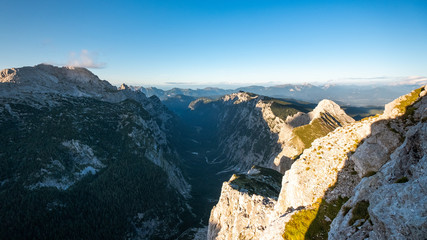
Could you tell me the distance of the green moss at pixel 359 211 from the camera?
21.7 m

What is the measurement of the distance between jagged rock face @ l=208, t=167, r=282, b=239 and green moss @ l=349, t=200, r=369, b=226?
40274 millimetres

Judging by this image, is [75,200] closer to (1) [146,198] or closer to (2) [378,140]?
(1) [146,198]

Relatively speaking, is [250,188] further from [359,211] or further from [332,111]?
[332,111]

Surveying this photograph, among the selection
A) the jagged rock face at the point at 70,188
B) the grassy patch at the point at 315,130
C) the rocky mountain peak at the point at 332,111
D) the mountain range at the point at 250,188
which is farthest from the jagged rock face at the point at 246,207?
the rocky mountain peak at the point at 332,111

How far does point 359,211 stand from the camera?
22.5 m

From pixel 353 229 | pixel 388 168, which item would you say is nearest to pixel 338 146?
pixel 388 168

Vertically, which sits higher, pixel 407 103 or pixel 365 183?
pixel 407 103

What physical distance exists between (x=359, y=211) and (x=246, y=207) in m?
52.3

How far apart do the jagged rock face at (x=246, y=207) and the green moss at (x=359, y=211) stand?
4027 cm

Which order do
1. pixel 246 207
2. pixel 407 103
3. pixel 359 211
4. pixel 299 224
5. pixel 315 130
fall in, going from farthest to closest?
1. pixel 315 130
2. pixel 246 207
3. pixel 407 103
4. pixel 299 224
5. pixel 359 211

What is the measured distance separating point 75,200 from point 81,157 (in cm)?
4572

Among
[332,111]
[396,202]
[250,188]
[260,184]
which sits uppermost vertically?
[396,202]

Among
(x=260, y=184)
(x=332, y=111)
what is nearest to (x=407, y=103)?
(x=260, y=184)

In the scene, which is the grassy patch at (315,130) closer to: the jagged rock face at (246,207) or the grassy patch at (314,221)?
the jagged rock face at (246,207)
